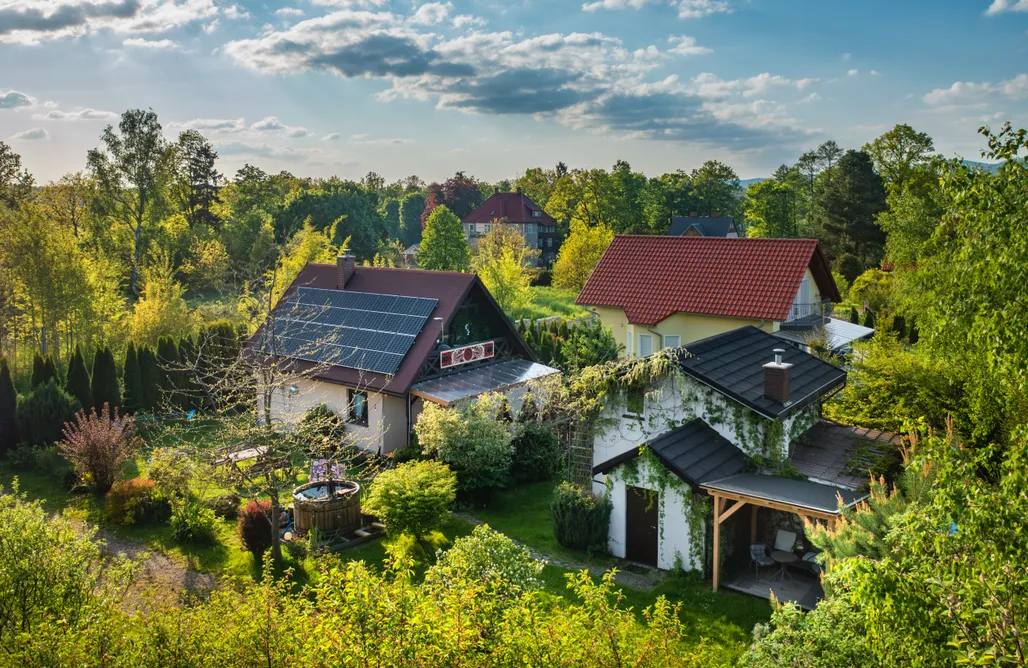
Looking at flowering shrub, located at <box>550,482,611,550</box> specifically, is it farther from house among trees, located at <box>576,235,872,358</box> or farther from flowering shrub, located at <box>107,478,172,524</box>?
house among trees, located at <box>576,235,872,358</box>

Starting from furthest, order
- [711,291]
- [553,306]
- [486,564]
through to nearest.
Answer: [553,306] → [711,291] → [486,564]

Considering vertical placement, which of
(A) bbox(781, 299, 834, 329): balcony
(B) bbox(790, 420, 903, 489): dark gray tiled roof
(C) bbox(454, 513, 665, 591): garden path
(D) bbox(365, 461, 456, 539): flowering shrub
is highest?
(A) bbox(781, 299, 834, 329): balcony

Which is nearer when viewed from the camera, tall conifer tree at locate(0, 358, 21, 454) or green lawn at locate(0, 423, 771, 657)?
green lawn at locate(0, 423, 771, 657)

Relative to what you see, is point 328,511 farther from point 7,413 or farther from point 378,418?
point 7,413

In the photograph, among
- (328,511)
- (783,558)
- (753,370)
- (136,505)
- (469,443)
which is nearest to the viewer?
(783,558)

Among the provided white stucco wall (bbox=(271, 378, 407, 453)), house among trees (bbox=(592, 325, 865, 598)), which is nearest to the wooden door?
house among trees (bbox=(592, 325, 865, 598))

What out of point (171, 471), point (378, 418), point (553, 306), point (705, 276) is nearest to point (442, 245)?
point (553, 306)
